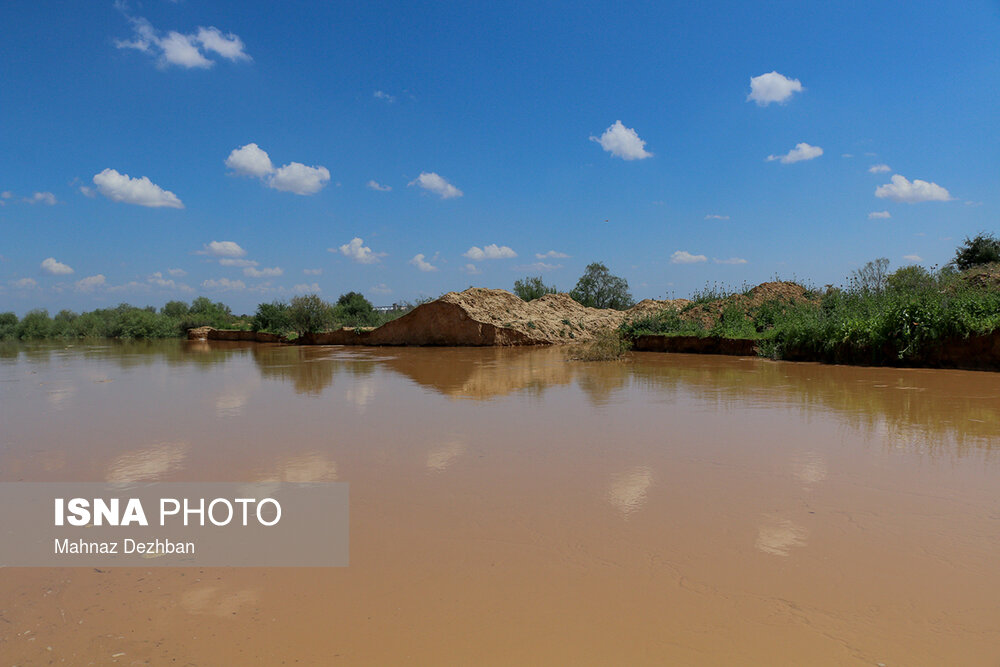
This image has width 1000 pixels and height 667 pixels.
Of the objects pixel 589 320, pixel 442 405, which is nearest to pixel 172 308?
pixel 589 320

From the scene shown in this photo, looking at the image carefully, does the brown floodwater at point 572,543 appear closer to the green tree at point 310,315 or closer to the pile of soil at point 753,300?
the pile of soil at point 753,300

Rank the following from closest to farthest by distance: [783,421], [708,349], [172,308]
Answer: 1. [783,421]
2. [708,349]
3. [172,308]

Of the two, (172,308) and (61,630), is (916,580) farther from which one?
(172,308)

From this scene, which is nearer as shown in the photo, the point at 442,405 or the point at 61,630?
the point at 61,630

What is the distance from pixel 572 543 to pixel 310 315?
34.0 meters

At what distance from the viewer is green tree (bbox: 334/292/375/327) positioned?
3524 centimetres

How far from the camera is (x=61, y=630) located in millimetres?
2697

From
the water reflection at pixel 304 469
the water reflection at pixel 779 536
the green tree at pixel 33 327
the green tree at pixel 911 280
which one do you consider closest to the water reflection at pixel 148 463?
the water reflection at pixel 304 469

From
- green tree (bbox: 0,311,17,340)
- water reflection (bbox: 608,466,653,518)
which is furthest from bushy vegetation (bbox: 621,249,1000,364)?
green tree (bbox: 0,311,17,340)

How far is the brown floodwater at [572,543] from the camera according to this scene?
2.53m

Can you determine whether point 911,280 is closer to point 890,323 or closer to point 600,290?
point 890,323

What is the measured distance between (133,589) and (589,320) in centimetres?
2797

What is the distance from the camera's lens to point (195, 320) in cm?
4791

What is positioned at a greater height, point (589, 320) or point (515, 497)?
point (589, 320)
